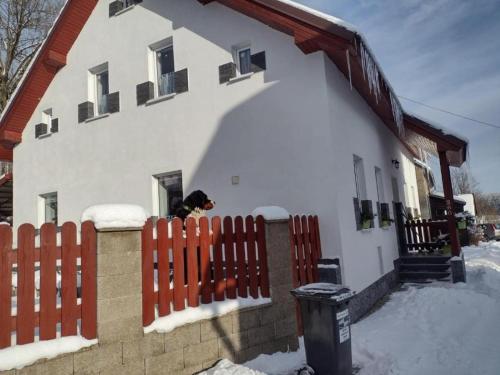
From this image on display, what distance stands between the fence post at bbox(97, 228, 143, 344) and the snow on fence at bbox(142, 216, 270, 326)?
6.4 inches

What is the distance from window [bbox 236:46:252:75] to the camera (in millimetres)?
Answer: 7812

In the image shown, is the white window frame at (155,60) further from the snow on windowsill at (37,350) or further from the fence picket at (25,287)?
the snow on windowsill at (37,350)

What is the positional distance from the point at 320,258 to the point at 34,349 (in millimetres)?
4557

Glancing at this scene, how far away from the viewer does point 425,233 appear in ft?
39.3

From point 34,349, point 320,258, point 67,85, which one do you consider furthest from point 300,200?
point 67,85

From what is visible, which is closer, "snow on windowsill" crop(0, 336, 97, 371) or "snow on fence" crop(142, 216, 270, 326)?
"snow on windowsill" crop(0, 336, 97, 371)

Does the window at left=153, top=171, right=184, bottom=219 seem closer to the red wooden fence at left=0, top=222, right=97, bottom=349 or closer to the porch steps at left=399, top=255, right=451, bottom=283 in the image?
the red wooden fence at left=0, top=222, right=97, bottom=349

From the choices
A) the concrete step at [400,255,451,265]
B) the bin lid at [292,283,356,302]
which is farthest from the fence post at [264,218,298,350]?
the concrete step at [400,255,451,265]

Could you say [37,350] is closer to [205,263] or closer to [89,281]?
[89,281]

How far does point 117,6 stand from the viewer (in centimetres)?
1000

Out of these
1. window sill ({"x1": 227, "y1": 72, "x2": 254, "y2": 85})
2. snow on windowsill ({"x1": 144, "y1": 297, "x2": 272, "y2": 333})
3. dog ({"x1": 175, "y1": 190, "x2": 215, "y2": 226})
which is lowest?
snow on windowsill ({"x1": 144, "y1": 297, "x2": 272, "y2": 333})

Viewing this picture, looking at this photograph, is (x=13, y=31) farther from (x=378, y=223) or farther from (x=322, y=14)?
(x=378, y=223)

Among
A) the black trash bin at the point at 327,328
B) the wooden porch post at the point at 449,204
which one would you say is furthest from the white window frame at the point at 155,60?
the wooden porch post at the point at 449,204

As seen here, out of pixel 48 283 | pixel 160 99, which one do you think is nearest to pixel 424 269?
pixel 160 99
